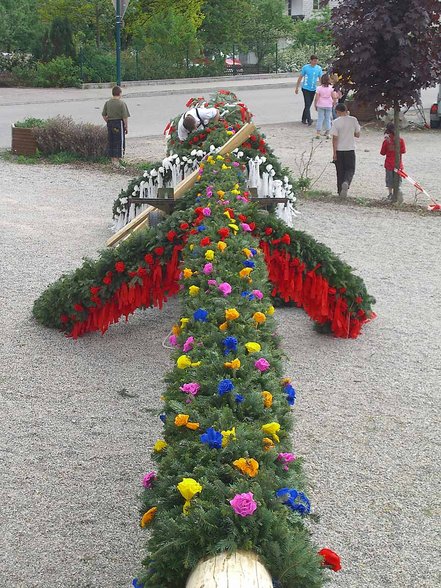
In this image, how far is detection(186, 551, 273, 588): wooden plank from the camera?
2.74 meters

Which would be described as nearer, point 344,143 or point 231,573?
point 231,573

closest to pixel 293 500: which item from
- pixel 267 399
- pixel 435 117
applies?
pixel 267 399

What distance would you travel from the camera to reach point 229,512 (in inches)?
123

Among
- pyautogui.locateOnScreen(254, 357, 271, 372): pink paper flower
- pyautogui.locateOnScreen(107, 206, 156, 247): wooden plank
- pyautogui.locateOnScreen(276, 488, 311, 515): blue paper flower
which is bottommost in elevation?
pyautogui.locateOnScreen(107, 206, 156, 247): wooden plank

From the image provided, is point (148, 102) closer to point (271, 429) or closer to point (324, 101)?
point (324, 101)

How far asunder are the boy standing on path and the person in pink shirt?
5.21 meters

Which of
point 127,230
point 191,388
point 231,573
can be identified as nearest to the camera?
point 231,573

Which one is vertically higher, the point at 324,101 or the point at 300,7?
the point at 300,7

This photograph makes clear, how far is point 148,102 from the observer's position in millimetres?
27312

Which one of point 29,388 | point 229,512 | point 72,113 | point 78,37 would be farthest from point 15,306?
point 78,37

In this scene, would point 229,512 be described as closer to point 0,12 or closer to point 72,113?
point 72,113

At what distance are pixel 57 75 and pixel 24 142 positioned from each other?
1580 centimetres

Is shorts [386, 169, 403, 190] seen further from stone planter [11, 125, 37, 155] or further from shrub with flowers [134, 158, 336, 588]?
shrub with flowers [134, 158, 336, 588]

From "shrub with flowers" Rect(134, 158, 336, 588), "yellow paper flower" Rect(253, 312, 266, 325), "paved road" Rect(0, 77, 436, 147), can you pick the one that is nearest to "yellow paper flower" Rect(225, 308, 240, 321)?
"shrub with flowers" Rect(134, 158, 336, 588)
